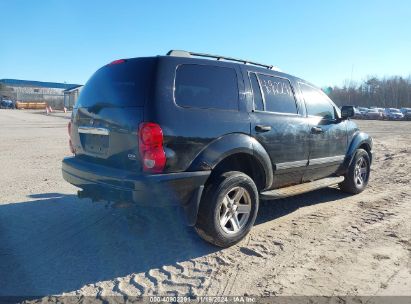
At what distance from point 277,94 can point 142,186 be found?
2.38 metres

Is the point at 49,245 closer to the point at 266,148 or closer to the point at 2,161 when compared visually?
the point at 266,148

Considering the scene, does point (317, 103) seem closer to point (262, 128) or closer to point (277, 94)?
point (277, 94)

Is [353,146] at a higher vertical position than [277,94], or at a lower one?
lower

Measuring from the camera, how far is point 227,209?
159 inches

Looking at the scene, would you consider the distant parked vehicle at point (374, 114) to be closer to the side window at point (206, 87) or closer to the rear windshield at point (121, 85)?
the side window at point (206, 87)

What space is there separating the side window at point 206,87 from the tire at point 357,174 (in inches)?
120

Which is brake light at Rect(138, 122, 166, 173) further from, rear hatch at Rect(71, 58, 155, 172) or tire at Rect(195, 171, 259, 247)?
tire at Rect(195, 171, 259, 247)

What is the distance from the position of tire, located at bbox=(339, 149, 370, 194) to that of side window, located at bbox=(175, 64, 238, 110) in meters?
3.05

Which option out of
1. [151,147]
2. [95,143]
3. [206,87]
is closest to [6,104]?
[95,143]

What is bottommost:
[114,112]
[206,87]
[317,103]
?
[114,112]

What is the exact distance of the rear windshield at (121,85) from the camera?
3614mm

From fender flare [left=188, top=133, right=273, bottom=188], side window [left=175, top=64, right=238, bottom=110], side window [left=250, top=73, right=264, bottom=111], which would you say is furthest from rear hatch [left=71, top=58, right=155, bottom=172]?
side window [left=250, top=73, right=264, bottom=111]

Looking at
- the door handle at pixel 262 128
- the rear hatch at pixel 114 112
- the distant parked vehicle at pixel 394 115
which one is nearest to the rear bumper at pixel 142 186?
the rear hatch at pixel 114 112

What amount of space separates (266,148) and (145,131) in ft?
5.34
